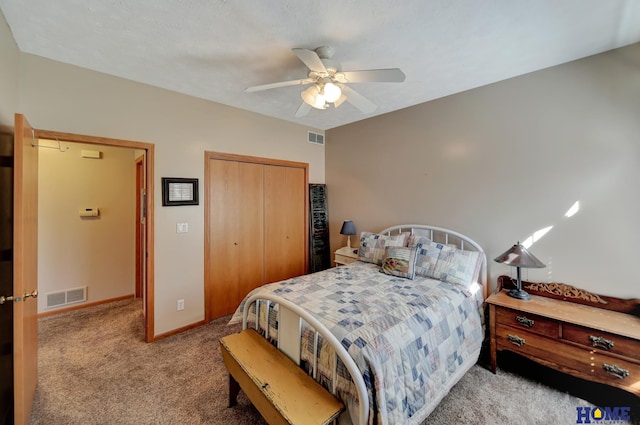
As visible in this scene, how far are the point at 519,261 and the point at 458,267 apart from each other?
0.48m

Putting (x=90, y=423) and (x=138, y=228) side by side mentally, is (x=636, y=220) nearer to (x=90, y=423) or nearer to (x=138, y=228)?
(x=90, y=423)

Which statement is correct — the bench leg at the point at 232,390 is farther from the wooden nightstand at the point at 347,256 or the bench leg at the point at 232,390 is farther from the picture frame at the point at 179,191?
the wooden nightstand at the point at 347,256

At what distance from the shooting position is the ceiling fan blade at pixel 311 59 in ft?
5.45

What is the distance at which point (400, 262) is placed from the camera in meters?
2.71

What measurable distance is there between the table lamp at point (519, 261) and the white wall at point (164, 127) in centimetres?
315

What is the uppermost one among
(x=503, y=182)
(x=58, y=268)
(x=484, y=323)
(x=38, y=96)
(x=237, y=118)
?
(x=237, y=118)

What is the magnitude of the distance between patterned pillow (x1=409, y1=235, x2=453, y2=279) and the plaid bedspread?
14 centimetres

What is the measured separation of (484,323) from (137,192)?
4740 mm

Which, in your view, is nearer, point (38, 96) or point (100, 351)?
point (38, 96)

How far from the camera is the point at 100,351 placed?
258 centimetres

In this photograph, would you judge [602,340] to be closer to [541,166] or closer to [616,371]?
[616,371]

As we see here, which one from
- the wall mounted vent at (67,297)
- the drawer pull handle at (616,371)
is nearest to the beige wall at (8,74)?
the wall mounted vent at (67,297)

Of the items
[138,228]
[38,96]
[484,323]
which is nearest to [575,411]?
[484,323]

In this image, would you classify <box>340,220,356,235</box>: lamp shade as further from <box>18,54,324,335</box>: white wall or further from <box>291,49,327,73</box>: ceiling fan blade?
<box>291,49,327,73</box>: ceiling fan blade
